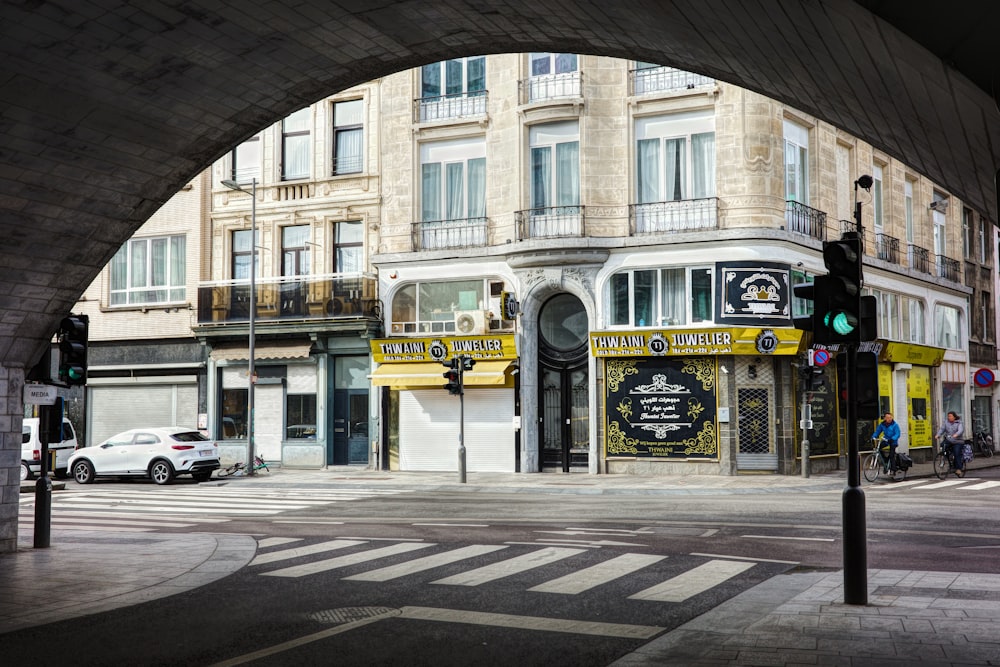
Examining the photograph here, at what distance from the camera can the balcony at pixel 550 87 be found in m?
28.7

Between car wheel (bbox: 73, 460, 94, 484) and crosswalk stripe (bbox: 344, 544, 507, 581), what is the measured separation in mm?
18093

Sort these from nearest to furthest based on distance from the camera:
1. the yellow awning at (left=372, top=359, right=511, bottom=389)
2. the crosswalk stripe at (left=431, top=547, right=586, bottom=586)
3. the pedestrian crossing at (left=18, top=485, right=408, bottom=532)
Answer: the crosswalk stripe at (left=431, top=547, right=586, bottom=586) → the pedestrian crossing at (left=18, top=485, right=408, bottom=532) → the yellow awning at (left=372, top=359, right=511, bottom=389)

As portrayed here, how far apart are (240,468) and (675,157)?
52.6 ft

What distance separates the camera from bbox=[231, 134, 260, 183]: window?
33.0 meters

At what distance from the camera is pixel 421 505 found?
19594mm

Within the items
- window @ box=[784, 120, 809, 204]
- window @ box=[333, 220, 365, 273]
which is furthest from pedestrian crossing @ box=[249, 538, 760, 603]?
window @ box=[333, 220, 365, 273]

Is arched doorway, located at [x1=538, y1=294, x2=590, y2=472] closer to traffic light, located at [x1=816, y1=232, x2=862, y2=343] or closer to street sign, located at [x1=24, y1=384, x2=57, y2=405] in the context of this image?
street sign, located at [x1=24, y1=384, x2=57, y2=405]

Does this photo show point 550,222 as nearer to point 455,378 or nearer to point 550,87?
point 550,87

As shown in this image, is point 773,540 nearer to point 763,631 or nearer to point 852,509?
point 852,509

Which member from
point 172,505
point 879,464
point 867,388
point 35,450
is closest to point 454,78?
point 172,505

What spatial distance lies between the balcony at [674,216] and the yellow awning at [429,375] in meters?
5.51

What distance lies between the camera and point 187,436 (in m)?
27.5

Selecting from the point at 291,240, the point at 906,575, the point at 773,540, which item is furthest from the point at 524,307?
the point at 906,575

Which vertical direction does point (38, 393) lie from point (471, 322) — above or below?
below
